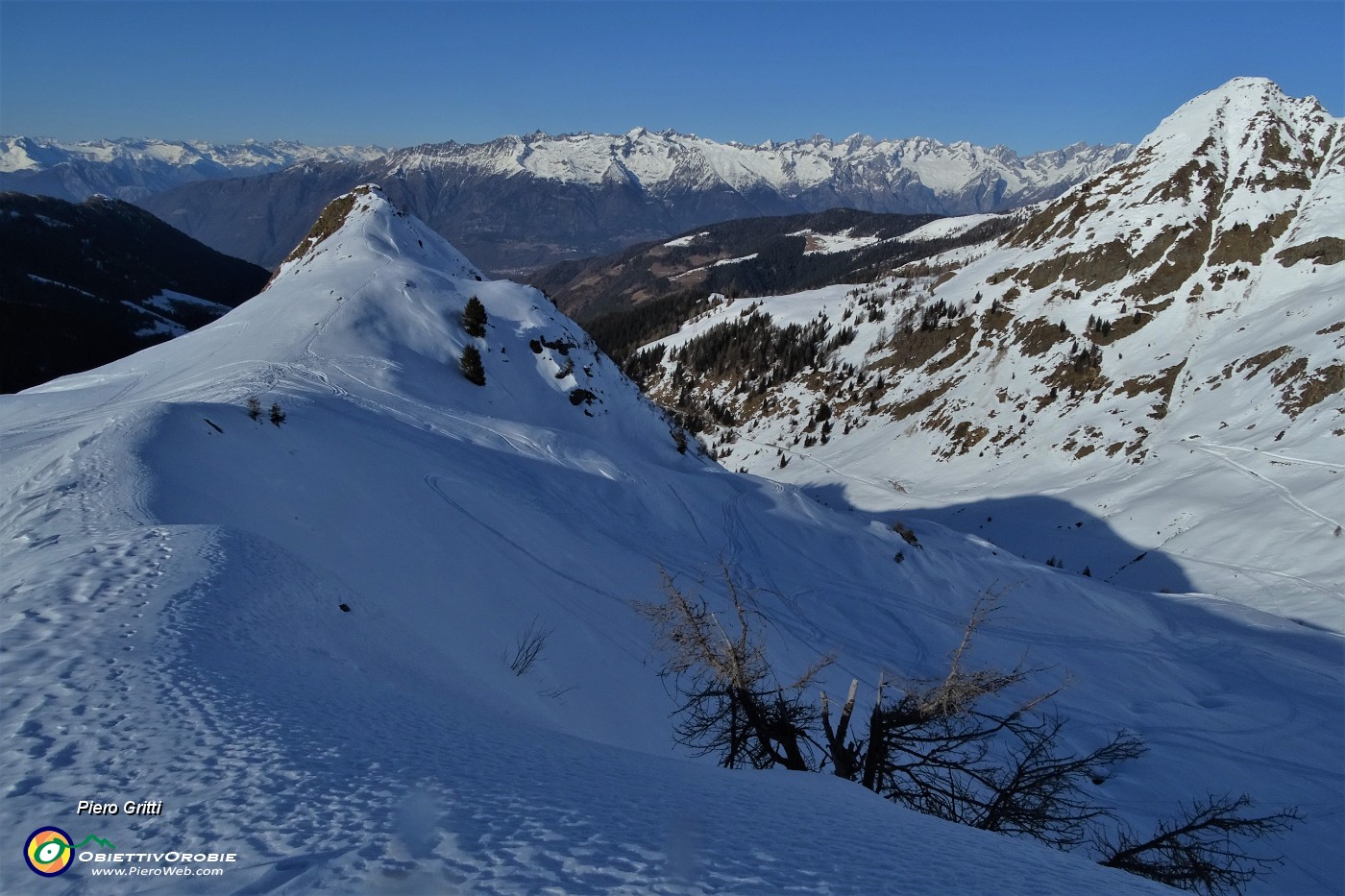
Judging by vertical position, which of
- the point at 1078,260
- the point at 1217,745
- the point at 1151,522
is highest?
the point at 1078,260

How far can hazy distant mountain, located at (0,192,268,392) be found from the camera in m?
60.3

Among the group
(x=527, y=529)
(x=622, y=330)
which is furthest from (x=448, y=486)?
(x=622, y=330)

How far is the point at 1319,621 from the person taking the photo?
21.8 meters

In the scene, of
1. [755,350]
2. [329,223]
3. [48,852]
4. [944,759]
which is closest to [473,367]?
[329,223]

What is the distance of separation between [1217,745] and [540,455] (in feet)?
62.7

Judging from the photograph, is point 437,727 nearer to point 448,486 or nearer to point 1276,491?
point 448,486

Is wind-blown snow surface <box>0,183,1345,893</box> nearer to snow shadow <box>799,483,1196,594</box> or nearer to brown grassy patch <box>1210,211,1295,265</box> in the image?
snow shadow <box>799,483,1196,594</box>

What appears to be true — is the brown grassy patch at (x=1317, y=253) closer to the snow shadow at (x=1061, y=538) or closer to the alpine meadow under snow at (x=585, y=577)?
the alpine meadow under snow at (x=585, y=577)

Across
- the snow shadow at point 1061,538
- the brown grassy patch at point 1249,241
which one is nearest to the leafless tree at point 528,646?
the snow shadow at point 1061,538

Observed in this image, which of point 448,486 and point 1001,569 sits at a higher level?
point 448,486

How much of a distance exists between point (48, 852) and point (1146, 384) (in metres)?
55.8

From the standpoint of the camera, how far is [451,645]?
9008 millimetres

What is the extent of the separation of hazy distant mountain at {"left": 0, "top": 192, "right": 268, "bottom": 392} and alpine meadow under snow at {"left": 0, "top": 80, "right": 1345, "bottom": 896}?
131ft

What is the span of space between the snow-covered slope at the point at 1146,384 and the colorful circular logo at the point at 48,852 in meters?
31.2
